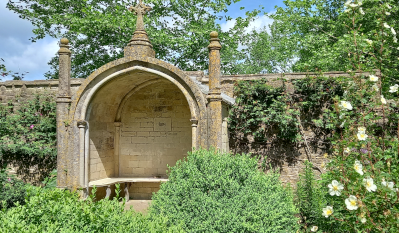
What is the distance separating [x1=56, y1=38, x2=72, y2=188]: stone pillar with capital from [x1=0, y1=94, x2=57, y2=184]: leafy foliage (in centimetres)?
207

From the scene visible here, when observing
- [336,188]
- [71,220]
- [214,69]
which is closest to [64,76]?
[214,69]

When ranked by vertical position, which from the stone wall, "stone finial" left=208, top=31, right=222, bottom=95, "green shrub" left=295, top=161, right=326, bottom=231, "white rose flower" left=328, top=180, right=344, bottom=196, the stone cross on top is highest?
the stone cross on top

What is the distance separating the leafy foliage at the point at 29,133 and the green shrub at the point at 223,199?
512 cm

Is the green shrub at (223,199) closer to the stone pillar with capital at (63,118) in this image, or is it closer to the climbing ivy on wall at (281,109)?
the stone pillar with capital at (63,118)

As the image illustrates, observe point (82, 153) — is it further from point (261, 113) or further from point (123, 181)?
point (261, 113)

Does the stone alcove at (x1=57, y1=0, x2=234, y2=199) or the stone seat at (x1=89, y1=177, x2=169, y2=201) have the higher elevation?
the stone alcove at (x1=57, y1=0, x2=234, y2=199)

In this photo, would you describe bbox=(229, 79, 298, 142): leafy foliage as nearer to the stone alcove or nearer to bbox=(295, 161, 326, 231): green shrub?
the stone alcove

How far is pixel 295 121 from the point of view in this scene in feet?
22.2

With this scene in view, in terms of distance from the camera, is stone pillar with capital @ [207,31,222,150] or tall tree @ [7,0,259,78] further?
tall tree @ [7,0,259,78]

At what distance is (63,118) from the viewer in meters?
5.99

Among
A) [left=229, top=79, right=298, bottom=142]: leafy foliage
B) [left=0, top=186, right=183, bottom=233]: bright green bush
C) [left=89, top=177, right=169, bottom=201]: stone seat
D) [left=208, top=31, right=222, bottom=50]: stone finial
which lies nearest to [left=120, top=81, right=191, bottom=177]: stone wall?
[left=89, top=177, right=169, bottom=201]: stone seat

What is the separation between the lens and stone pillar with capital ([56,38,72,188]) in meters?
5.92

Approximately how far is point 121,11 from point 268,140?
8955 millimetres

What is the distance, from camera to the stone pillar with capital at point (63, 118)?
19.4 feet
